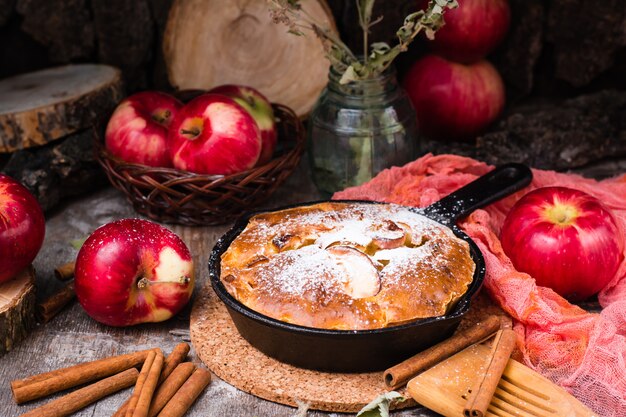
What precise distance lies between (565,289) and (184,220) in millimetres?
1000

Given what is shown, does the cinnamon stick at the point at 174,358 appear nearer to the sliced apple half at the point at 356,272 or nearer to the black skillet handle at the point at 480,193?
the sliced apple half at the point at 356,272

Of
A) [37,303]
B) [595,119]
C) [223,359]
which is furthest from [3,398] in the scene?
[595,119]

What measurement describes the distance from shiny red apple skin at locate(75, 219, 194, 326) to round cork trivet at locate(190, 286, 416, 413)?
10cm

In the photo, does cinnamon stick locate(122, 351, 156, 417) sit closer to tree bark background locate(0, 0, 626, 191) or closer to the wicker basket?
the wicker basket

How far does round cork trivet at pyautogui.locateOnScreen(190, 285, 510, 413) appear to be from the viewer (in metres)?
1.54

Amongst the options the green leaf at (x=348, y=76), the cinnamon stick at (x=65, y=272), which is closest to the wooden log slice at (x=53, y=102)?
the cinnamon stick at (x=65, y=272)

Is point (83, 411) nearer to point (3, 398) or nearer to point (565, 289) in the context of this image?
point (3, 398)

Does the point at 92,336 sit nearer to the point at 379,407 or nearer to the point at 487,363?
the point at 379,407

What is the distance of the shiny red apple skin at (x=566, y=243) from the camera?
1.82m

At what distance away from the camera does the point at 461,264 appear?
1700 mm

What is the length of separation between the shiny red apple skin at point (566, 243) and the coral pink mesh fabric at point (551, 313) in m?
0.05

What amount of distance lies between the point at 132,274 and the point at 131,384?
22 cm

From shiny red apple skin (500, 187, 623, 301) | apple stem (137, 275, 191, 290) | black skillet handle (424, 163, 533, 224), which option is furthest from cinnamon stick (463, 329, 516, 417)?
apple stem (137, 275, 191, 290)

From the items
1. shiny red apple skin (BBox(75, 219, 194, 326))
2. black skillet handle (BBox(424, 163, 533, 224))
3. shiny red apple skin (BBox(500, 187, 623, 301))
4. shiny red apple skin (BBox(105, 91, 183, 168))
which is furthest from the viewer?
shiny red apple skin (BBox(105, 91, 183, 168))
